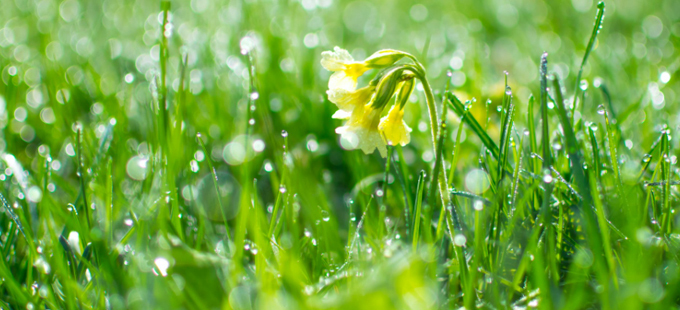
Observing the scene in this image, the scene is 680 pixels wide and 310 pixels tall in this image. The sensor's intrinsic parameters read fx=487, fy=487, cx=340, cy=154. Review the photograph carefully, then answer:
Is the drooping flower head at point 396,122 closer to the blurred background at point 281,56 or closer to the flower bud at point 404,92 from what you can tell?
→ the flower bud at point 404,92

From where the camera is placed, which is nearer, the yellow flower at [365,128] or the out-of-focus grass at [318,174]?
the out-of-focus grass at [318,174]

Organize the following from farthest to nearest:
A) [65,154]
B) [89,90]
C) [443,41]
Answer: [443,41] < [89,90] < [65,154]

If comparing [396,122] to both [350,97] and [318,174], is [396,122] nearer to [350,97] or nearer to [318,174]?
[350,97]

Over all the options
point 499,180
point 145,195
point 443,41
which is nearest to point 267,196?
point 145,195

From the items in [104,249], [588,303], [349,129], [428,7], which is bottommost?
[588,303]

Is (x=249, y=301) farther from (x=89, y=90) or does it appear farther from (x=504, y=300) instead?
(x=89, y=90)

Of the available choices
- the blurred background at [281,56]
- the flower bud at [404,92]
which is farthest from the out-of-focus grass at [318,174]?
the flower bud at [404,92]

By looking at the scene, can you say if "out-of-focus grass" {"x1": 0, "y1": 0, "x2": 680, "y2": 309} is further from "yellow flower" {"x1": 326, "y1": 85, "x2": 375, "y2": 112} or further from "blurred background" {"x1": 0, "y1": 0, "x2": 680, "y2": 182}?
"yellow flower" {"x1": 326, "y1": 85, "x2": 375, "y2": 112}

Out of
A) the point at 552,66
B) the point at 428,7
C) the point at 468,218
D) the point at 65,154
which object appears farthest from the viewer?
the point at 428,7
